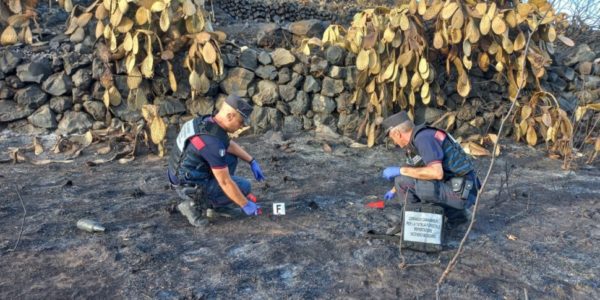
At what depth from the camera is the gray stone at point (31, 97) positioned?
18.7ft

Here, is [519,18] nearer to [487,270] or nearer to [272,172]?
[272,172]

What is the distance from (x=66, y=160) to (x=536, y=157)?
5.52m

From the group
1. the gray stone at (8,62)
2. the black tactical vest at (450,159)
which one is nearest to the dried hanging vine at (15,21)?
the gray stone at (8,62)

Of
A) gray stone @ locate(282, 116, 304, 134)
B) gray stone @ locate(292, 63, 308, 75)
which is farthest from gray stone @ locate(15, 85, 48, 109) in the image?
gray stone @ locate(292, 63, 308, 75)

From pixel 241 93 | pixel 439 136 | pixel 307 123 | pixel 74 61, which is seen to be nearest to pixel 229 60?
pixel 241 93

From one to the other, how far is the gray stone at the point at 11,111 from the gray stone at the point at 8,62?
381mm

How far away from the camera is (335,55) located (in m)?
6.21

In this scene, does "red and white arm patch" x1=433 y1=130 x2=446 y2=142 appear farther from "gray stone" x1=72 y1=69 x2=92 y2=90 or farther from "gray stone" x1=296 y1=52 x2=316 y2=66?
"gray stone" x1=72 y1=69 x2=92 y2=90

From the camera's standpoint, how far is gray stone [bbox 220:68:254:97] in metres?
6.07

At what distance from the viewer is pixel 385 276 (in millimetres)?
2873

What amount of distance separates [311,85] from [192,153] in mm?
3121

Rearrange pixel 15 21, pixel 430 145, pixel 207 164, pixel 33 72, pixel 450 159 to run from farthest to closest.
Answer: pixel 15 21 < pixel 33 72 < pixel 207 164 < pixel 450 159 < pixel 430 145

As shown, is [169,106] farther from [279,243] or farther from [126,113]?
[279,243]

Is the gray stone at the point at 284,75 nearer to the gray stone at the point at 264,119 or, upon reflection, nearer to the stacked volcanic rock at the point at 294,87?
the stacked volcanic rock at the point at 294,87
